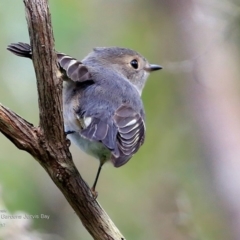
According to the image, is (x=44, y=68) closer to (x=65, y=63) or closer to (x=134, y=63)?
(x=65, y=63)

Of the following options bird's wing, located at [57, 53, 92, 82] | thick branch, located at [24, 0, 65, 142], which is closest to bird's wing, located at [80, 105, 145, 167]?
bird's wing, located at [57, 53, 92, 82]

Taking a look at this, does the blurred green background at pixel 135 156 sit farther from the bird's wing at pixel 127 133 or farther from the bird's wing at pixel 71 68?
the bird's wing at pixel 71 68

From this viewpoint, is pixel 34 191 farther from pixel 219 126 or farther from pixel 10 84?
pixel 219 126

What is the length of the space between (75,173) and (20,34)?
2.83 metres

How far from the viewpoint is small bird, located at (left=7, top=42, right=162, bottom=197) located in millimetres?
3061

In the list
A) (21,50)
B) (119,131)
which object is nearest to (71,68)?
(21,50)

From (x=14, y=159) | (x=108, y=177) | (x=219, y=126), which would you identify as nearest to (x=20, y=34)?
(x=14, y=159)

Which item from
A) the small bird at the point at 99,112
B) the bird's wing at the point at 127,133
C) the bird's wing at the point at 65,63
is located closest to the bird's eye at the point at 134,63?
the small bird at the point at 99,112

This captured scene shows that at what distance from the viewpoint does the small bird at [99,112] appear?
10.0 feet

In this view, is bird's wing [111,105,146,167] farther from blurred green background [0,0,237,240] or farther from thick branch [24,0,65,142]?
blurred green background [0,0,237,240]

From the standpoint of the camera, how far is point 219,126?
5723mm

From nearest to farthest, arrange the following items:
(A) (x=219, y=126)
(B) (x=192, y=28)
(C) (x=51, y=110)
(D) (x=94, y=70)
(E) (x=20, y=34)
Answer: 1. (C) (x=51, y=110)
2. (D) (x=94, y=70)
3. (E) (x=20, y=34)
4. (A) (x=219, y=126)
5. (B) (x=192, y=28)

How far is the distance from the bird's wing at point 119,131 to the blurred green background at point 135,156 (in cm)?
107

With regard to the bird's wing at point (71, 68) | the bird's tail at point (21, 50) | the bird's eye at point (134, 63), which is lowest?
the bird's tail at point (21, 50)
